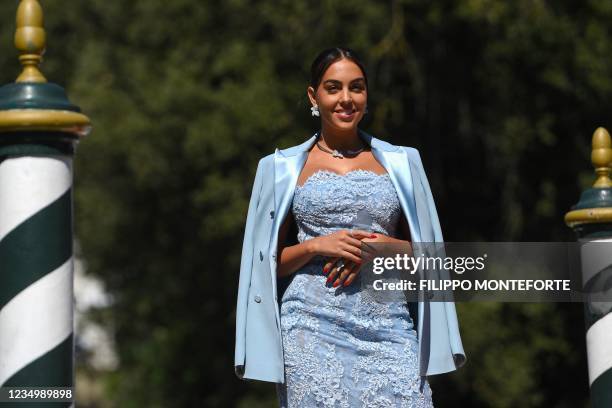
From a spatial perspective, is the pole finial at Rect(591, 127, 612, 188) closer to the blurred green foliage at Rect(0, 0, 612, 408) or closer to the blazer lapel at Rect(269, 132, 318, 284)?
the blazer lapel at Rect(269, 132, 318, 284)

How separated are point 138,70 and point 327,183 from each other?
33.7 ft

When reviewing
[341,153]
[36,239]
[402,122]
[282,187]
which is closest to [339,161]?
[341,153]

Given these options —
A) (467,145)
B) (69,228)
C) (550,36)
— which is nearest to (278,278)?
(69,228)

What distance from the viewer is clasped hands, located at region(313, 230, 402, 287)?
15.4 ft

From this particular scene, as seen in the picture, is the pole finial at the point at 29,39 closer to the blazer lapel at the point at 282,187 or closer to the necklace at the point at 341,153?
the blazer lapel at the point at 282,187

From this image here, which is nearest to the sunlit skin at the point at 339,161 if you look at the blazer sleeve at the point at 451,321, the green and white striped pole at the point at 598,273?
the blazer sleeve at the point at 451,321

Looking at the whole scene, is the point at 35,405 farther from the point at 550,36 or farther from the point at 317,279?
the point at 550,36

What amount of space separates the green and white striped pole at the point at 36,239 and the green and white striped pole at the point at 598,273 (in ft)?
10.2

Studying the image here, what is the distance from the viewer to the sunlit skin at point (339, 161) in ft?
15.5

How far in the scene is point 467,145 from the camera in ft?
47.1

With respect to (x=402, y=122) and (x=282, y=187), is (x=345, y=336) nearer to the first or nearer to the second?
(x=282, y=187)

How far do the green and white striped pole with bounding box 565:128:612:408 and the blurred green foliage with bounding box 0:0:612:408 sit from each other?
573cm

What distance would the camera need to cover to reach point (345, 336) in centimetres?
474

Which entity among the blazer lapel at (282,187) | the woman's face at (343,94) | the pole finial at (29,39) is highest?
the pole finial at (29,39)
